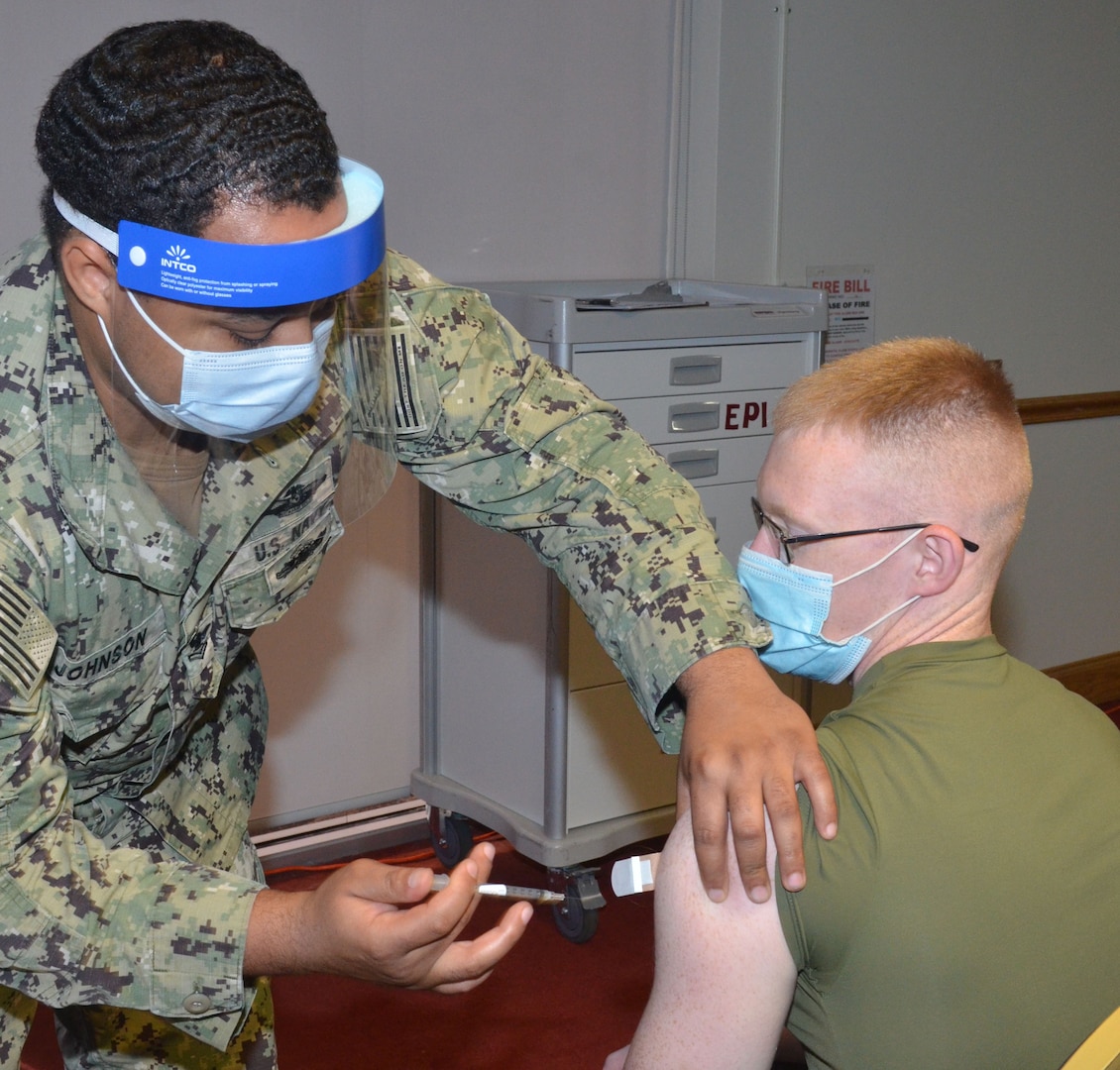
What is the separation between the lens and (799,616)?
1394 millimetres

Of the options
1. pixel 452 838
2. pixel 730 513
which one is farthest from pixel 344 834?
pixel 730 513

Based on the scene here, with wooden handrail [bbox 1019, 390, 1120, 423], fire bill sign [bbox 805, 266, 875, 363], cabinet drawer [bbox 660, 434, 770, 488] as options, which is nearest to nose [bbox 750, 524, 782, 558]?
cabinet drawer [bbox 660, 434, 770, 488]

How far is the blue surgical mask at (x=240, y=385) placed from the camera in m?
1.14

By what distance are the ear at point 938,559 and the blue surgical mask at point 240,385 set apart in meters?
0.63

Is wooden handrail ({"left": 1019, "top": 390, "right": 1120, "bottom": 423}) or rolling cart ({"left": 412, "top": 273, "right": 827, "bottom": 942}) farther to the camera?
wooden handrail ({"left": 1019, "top": 390, "right": 1120, "bottom": 423})

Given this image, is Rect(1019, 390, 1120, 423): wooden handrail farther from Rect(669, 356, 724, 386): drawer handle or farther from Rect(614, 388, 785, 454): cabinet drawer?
Rect(669, 356, 724, 386): drawer handle

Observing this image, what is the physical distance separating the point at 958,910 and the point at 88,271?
36.5 inches

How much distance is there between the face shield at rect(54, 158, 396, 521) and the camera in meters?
1.04

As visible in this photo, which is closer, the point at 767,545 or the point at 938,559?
the point at 938,559

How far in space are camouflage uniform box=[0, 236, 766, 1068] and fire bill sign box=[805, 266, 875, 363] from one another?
1.94 m

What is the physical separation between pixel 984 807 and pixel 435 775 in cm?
208

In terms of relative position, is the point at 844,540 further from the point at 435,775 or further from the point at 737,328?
the point at 435,775

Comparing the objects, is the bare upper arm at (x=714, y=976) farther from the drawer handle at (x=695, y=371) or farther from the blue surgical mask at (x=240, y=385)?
the drawer handle at (x=695, y=371)

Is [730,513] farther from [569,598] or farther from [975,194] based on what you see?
[975,194]
